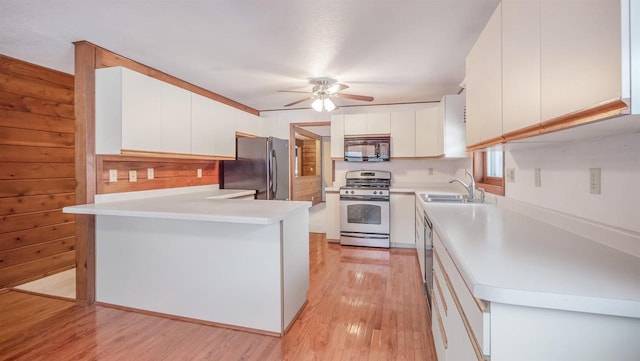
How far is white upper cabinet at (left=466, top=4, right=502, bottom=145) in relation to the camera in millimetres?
1541

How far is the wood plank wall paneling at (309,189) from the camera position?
24.9ft

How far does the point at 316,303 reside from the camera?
261 centimetres

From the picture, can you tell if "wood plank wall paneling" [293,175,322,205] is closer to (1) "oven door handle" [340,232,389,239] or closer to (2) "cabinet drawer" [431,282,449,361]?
(1) "oven door handle" [340,232,389,239]

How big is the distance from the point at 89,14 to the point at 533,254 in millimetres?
2970

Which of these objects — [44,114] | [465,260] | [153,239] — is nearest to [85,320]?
[153,239]

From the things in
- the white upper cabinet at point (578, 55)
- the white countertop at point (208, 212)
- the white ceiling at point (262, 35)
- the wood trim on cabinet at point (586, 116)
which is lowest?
the white countertop at point (208, 212)

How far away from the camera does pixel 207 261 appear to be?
227cm

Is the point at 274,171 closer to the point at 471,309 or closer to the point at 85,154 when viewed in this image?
the point at 85,154

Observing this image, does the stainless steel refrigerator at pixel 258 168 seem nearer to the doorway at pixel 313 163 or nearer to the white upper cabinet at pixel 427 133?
the white upper cabinet at pixel 427 133

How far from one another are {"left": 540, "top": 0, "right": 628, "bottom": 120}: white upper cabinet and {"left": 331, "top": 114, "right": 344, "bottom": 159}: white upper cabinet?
3660 millimetres

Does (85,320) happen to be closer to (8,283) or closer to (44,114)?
(8,283)

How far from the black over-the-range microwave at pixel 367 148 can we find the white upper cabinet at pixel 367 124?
0.09m

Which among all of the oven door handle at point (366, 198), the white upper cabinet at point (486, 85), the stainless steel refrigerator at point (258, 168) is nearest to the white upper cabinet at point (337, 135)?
the oven door handle at point (366, 198)

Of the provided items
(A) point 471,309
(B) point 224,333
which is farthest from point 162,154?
(A) point 471,309
